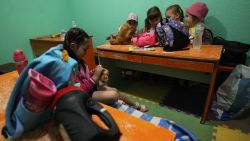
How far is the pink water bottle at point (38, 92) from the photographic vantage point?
0.48 meters

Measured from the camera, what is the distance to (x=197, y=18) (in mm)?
1850

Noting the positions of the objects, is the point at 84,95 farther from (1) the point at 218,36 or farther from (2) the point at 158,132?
(1) the point at 218,36

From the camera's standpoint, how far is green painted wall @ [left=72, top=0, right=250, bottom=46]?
5.80 feet

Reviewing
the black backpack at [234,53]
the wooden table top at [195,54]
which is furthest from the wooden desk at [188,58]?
the black backpack at [234,53]

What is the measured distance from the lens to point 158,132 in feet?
1.82

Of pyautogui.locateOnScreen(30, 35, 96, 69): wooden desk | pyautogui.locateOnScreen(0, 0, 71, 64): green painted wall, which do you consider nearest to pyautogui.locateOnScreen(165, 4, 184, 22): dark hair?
pyautogui.locateOnScreen(30, 35, 96, 69): wooden desk

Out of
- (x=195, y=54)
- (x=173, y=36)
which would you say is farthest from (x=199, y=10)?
(x=195, y=54)

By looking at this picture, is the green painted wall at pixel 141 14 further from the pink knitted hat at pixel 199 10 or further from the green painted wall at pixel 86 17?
the pink knitted hat at pixel 199 10

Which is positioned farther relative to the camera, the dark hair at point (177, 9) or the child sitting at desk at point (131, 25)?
the child sitting at desk at point (131, 25)

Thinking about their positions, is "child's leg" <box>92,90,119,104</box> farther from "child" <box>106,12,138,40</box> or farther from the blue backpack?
"child" <box>106,12,138,40</box>

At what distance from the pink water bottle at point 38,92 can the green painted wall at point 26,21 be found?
94.4 inches

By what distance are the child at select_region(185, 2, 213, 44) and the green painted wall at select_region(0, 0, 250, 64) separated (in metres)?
0.16

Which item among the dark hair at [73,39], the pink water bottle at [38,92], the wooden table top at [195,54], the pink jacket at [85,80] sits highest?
the dark hair at [73,39]

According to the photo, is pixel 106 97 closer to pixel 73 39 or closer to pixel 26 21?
pixel 73 39
